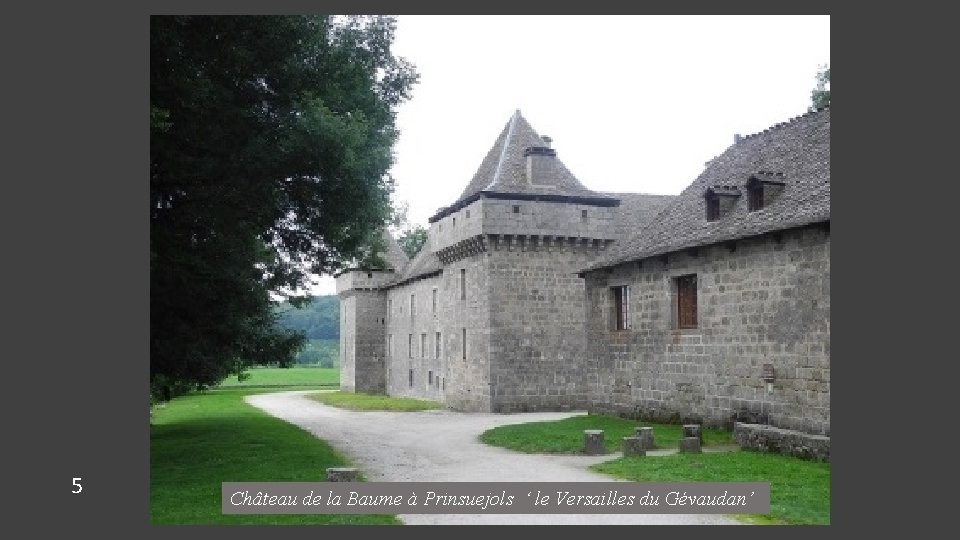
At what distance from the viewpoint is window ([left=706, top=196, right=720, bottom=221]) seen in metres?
21.6

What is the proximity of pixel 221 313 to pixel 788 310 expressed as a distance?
11.7m

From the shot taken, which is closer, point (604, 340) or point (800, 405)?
point (800, 405)

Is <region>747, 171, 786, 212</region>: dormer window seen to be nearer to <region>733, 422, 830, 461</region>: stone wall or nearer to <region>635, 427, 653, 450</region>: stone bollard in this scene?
<region>733, 422, 830, 461</region>: stone wall

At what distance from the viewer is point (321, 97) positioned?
1720cm

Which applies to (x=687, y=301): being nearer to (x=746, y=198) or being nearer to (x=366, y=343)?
(x=746, y=198)

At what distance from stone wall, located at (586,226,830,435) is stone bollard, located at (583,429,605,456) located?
3819 mm

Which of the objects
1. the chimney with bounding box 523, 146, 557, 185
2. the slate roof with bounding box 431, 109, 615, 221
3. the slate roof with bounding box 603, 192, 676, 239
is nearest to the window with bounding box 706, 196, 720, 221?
the slate roof with bounding box 431, 109, 615, 221

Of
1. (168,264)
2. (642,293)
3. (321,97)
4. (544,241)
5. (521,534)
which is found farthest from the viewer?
(544,241)

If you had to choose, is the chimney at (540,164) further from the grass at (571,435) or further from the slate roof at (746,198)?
the grass at (571,435)

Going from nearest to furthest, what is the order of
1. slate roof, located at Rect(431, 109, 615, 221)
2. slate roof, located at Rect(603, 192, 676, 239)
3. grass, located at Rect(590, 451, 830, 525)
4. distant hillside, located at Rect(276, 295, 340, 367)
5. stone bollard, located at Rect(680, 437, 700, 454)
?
grass, located at Rect(590, 451, 830, 525), stone bollard, located at Rect(680, 437, 700, 454), slate roof, located at Rect(431, 109, 615, 221), slate roof, located at Rect(603, 192, 676, 239), distant hillside, located at Rect(276, 295, 340, 367)

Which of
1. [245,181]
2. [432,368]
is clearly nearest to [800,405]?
[245,181]

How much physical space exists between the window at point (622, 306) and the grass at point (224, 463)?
9430 millimetres

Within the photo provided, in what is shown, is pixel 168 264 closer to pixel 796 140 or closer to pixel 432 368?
pixel 796 140

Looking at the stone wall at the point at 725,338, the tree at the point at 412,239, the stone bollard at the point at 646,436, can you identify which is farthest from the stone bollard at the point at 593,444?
the tree at the point at 412,239
